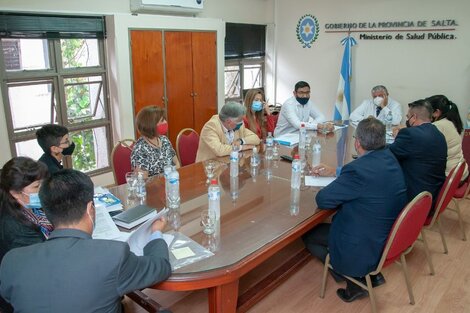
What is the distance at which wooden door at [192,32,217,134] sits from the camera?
5.19 metres

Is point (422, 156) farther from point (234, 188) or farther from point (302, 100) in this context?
point (302, 100)

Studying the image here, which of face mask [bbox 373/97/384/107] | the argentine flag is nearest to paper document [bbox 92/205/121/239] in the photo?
face mask [bbox 373/97/384/107]

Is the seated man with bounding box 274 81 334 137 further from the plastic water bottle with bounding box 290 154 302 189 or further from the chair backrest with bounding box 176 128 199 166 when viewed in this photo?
the plastic water bottle with bounding box 290 154 302 189

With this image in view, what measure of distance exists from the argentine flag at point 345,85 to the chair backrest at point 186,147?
298 cm

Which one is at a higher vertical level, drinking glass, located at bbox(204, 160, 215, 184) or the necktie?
the necktie

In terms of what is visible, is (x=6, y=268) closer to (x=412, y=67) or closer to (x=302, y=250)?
(x=302, y=250)

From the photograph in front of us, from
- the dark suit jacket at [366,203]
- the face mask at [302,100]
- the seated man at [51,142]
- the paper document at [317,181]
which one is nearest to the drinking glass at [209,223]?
the dark suit jacket at [366,203]

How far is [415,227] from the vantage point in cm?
222

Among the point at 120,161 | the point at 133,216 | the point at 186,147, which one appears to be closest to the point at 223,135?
the point at 186,147

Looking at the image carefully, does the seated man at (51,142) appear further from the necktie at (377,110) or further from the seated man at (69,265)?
the necktie at (377,110)

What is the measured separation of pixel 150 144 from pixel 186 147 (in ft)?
2.25

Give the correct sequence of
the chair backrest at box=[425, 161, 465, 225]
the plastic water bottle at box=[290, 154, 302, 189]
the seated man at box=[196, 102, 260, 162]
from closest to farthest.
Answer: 1. the plastic water bottle at box=[290, 154, 302, 189]
2. the chair backrest at box=[425, 161, 465, 225]
3. the seated man at box=[196, 102, 260, 162]

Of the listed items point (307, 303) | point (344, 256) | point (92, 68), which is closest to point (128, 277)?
point (344, 256)

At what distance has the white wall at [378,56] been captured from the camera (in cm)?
502
